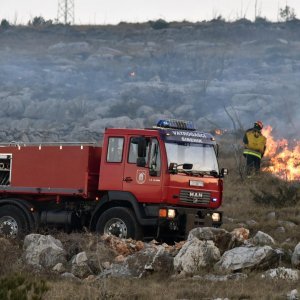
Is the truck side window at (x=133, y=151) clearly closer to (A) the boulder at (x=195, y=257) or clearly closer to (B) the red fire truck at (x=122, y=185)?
(B) the red fire truck at (x=122, y=185)

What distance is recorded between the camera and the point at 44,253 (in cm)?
1316

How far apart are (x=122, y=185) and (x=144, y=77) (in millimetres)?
39160

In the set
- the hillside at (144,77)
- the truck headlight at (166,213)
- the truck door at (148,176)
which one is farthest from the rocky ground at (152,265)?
the hillside at (144,77)

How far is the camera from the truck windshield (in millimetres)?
15641

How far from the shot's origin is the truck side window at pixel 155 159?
15.4 m

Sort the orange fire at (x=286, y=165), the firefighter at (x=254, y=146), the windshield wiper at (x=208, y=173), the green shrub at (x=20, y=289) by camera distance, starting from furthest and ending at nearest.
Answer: the orange fire at (x=286, y=165) < the firefighter at (x=254, y=146) < the windshield wiper at (x=208, y=173) < the green shrub at (x=20, y=289)

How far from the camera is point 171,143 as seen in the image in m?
15.7

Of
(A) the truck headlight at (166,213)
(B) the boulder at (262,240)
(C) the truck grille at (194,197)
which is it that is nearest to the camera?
(B) the boulder at (262,240)

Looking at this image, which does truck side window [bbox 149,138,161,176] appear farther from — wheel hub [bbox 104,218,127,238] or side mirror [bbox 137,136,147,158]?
wheel hub [bbox 104,218,127,238]

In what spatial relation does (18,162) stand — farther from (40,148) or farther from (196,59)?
(196,59)

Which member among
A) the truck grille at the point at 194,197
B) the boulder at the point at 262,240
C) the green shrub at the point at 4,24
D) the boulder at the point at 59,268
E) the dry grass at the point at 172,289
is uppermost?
the green shrub at the point at 4,24

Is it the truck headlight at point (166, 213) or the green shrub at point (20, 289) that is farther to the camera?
the truck headlight at point (166, 213)

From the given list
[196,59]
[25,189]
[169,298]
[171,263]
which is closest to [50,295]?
[169,298]

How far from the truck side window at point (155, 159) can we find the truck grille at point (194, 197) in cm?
68
